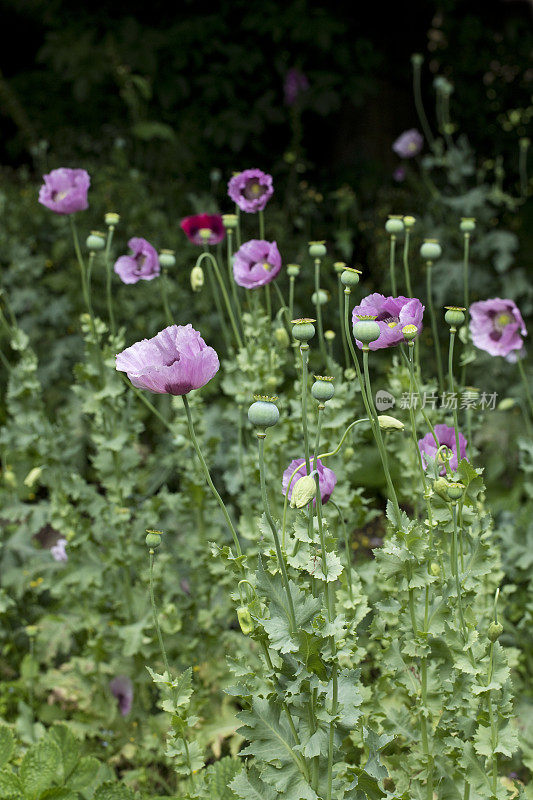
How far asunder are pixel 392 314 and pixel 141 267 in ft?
3.15

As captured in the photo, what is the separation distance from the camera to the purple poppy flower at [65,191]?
2.01 meters

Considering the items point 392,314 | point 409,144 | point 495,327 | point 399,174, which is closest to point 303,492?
point 392,314

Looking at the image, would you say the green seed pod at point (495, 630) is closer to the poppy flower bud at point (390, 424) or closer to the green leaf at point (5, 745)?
the poppy flower bud at point (390, 424)

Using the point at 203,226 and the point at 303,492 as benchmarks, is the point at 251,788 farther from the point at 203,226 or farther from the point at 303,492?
the point at 203,226

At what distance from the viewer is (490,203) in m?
4.03

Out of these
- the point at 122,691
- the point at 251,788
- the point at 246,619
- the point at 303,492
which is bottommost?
the point at 122,691

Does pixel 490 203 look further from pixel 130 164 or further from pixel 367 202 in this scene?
pixel 130 164

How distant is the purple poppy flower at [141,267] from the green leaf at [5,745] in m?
1.10

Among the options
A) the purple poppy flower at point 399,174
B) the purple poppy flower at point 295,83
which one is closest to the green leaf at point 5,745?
the purple poppy flower at point 295,83

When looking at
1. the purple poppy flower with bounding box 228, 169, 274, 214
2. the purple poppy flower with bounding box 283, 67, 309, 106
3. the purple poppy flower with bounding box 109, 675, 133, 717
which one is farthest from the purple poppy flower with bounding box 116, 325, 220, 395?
the purple poppy flower with bounding box 283, 67, 309, 106

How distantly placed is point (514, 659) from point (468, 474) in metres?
0.77

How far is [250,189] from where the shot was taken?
6.56 feet

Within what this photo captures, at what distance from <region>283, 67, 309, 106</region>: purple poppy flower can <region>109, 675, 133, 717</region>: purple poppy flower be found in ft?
9.68

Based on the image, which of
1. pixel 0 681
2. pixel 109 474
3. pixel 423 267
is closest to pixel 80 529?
pixel 109 474
